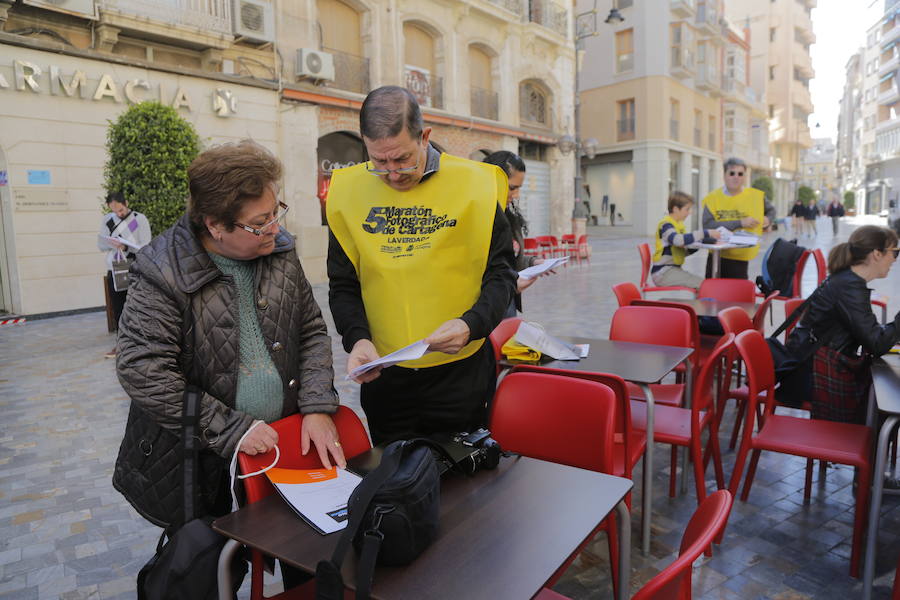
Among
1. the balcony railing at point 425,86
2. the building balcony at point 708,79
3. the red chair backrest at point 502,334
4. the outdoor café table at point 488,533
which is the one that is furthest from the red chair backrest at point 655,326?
the building balcony at point 708,79

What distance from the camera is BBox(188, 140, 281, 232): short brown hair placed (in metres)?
1.82

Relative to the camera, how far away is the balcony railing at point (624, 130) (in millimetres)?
28891

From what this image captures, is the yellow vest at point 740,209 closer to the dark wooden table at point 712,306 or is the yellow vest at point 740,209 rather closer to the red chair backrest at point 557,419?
the dark wooden table at point 712,306

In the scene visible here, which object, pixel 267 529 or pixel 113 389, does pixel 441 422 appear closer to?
pixel 267 529

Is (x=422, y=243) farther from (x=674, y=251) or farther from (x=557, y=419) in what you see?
(x=674, y=251)

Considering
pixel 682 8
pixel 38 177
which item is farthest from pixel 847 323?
pixel 682 8

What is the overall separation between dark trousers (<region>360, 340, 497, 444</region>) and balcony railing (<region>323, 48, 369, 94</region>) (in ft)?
44.1

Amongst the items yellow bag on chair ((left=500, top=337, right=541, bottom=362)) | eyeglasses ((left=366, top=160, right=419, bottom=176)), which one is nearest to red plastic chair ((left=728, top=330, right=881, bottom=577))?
yellow bag on chair ((left=500, top=337, right=541, bottom=362))

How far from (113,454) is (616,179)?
Answer: 28842 mm

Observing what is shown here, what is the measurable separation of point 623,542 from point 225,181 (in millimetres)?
1606

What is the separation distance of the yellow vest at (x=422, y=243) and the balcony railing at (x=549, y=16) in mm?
20448

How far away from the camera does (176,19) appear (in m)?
11.5

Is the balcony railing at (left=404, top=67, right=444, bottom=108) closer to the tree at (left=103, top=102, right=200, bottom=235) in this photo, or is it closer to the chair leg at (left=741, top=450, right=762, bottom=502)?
the tree at (left=103, top=102, right=200, bottom=235)

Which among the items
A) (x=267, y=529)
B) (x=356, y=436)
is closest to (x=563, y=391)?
(x=356, y=436)
